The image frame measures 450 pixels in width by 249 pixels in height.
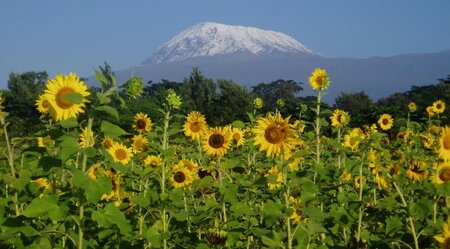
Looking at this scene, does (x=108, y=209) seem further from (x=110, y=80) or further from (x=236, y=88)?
(x=236, y=88)

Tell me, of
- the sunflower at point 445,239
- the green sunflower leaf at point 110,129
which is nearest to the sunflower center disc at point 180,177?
the green sunflower leaf at point 110,129

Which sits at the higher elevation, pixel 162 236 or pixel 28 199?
pixel 28 199

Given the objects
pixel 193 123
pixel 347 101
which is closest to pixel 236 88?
pixel 347 101

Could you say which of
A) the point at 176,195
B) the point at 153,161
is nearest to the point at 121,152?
the point at 153,161

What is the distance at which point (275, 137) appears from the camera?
4.92 meters

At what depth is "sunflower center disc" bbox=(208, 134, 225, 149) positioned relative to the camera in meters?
6.63

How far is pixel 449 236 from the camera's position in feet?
10.6

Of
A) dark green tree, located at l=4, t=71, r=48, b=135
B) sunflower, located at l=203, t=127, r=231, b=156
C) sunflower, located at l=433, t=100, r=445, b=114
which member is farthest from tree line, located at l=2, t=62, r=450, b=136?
sunflower, located at l=203, t=127, r=231, b=156

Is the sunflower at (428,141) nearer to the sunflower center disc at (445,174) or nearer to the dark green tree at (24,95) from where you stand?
the sunflower center disc at (445,174)

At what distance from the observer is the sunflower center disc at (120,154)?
7332mm

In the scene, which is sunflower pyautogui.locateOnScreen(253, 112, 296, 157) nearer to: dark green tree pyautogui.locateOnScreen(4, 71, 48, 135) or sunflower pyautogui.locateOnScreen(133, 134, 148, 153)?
sunflower pyautogui.locateOnScreen(133, 134, 148, 153)

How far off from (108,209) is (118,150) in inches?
145

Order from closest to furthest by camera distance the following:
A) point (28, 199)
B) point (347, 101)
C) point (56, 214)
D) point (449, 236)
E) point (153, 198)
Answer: point (449, 236) → point (56, 214) → point (28, 199) → point (153, 198) → point (347, 101)

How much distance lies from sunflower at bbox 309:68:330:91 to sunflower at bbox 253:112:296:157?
231 centimetres
